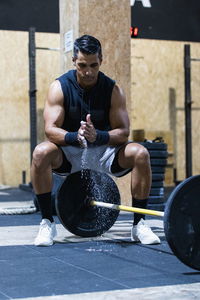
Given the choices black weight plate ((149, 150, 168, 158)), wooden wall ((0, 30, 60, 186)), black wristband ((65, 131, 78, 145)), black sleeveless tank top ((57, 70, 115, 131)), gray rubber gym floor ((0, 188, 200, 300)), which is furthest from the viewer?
wooden wall ((0, 30, 60, 186))

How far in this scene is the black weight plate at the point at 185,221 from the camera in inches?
86.4

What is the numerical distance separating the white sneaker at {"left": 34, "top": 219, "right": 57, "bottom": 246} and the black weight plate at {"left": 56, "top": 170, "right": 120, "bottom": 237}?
11cm

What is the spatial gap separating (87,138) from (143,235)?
548 millimetres

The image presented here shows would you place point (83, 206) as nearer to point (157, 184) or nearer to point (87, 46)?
point (87, 46)

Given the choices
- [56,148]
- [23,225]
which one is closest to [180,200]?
[56,148]

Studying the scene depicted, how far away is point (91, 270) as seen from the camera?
227 cm

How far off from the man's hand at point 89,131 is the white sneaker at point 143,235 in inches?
A: 19.2

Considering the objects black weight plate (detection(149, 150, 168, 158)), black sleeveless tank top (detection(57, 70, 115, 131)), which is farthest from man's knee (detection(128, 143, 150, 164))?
black weight plate (detection(149, 150, 168, 158))

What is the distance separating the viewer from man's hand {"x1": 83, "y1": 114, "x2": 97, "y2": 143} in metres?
2.75

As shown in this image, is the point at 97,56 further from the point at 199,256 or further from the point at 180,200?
the point at 199,256

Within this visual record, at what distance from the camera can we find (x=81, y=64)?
2.92 m

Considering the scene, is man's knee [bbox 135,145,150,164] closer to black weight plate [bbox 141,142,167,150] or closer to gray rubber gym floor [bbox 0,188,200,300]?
gray rubber gym floor [bbox 0,188,200,300]

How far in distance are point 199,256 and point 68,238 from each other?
1.03m

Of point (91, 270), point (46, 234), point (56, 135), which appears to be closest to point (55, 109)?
point (56, 135)
